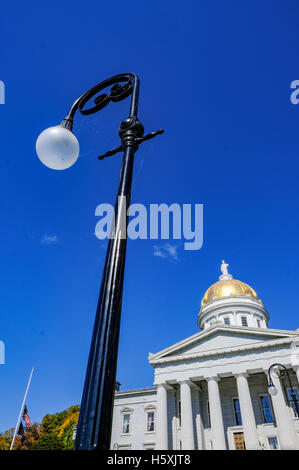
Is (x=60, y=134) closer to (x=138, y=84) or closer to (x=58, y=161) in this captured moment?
(x=58, y=161)

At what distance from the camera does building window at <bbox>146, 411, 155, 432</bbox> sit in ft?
118

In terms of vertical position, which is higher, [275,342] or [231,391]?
[275,342]

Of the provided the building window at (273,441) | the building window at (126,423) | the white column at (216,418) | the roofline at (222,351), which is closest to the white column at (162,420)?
the roofline at (222,351)

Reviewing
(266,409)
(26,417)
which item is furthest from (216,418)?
(26,417)

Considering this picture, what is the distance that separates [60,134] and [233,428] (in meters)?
35.3

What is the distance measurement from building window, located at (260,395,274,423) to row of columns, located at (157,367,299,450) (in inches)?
137

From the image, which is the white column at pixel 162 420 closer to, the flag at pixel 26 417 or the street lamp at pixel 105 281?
the flag at pixel 26 417

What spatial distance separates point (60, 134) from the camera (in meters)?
3.18

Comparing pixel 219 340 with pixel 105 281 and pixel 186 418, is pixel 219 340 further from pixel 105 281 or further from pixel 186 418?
pixel 105 281

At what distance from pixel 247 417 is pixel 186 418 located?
6.13m

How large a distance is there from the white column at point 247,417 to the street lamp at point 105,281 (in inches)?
1155

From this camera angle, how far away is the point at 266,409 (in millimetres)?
30359
